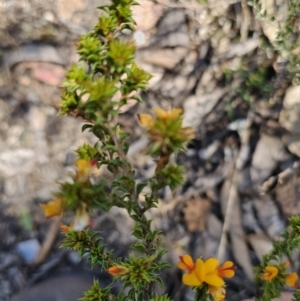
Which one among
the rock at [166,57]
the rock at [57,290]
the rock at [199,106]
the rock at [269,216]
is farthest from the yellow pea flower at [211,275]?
the rock at [166,57]

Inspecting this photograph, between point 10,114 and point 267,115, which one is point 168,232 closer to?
point 267,115

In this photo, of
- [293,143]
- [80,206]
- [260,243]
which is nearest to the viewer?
[80,206]

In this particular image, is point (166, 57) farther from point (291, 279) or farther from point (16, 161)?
point (291, 279)

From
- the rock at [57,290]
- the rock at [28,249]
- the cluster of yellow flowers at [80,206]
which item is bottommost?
the rock at [28,249]

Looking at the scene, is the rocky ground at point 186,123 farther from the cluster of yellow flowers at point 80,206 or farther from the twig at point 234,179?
the cluster of yellow flowers at point 80,206

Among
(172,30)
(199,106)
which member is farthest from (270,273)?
(172,30)

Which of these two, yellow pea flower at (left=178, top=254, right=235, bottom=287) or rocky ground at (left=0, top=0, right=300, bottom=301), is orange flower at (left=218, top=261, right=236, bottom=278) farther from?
rocky ground at (left=0, top=0, right=300, bottom=301)

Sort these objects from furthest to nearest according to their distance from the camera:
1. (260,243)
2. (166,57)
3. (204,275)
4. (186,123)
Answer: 1. (166,57)
2. (186,123)
3. (260,243)
4. (204,275)
